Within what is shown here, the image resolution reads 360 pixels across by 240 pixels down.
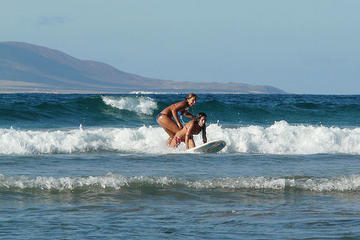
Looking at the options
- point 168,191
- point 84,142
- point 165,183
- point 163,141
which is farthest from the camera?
point 163,141

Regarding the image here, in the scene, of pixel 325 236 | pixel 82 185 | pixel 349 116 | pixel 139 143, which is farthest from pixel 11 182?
pixel 349 116

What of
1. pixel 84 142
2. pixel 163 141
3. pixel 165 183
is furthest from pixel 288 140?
pixel 165 183

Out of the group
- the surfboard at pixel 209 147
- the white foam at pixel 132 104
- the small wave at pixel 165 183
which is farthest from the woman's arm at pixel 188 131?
the white foam at pixel 132 104

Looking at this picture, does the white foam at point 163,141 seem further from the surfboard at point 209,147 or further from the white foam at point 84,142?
the surfboard at point 209,147

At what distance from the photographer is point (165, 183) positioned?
10578mm

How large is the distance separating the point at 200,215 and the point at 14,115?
787 inches

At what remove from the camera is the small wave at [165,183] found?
1023cm

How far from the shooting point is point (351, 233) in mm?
7422

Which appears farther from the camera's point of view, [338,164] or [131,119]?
[131,119]

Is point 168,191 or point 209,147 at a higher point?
point 209,147

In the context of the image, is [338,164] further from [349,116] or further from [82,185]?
[349,116]

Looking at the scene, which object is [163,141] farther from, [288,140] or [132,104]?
[132,104]

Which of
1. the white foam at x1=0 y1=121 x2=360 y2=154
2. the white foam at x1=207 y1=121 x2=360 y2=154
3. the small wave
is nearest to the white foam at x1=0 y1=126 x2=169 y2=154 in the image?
the white foam at x1=0 y1=121 x2=360 y2=154

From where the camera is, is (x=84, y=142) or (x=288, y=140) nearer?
(x=84, y=142)
